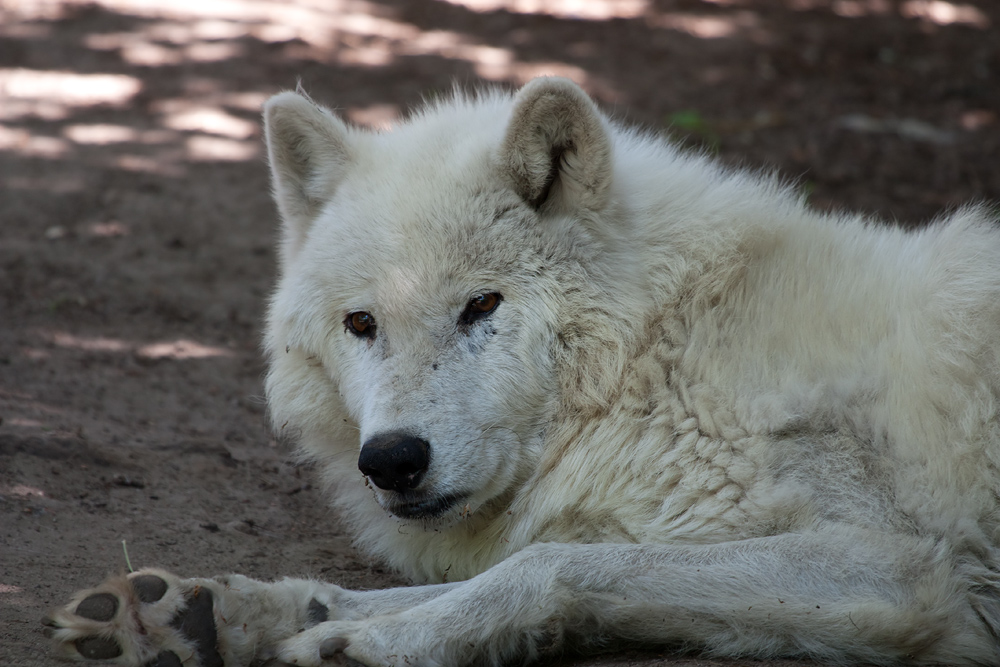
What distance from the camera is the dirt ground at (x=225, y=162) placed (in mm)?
4164

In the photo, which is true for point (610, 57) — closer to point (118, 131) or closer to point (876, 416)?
point (118, 131)

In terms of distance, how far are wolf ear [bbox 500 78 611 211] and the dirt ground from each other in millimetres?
1648

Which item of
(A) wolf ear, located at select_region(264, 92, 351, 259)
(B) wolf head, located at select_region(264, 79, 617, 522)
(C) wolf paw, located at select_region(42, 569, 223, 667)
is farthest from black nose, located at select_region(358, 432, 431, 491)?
(A) wolf ear, located at select_region(264, 92, 351, 259)

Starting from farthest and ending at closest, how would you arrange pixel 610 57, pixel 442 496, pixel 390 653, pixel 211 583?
pixel 610 57
pixel 442 496
pixel 211 583
pixel 390 653

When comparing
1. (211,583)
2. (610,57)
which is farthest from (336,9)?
(211,583)

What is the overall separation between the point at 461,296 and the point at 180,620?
142cm

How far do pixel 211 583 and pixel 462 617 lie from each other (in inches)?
32.5

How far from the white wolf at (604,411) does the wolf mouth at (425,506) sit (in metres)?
0.01

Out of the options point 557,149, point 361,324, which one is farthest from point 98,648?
point 557,149

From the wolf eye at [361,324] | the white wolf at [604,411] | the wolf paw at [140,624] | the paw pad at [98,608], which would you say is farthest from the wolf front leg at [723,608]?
the wolf eye at [361,324]

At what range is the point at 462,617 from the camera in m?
2.96

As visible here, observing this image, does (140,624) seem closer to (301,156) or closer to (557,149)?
(301,156)

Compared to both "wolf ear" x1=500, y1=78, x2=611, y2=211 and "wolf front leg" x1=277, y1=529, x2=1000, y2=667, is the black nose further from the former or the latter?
"wolf ear" x1=500, y1=78, x2=611, y2=211

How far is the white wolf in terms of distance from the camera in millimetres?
3002
